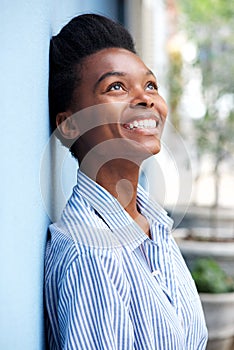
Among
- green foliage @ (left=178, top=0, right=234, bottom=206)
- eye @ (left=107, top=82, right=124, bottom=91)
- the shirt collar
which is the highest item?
green foliage @ (left=178, top=0, right=234, bottom=206)

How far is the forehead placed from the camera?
123 centimetres

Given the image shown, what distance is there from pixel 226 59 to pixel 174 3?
294cm

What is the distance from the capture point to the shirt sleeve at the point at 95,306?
1.11m

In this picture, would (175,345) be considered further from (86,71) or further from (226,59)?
(226,59)

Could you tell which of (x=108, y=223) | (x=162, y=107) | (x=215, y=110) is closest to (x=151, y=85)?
(x=162, y=107)

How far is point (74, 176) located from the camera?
1.62m

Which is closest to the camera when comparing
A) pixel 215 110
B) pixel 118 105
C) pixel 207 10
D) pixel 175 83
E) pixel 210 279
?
pixel 118 105

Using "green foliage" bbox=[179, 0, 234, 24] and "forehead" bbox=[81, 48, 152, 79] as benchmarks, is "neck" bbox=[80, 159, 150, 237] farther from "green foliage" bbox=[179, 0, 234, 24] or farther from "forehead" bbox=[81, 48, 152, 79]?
"green foliage" bbox=[179, 0, 234, 24]

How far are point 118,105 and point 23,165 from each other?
0.71 ft

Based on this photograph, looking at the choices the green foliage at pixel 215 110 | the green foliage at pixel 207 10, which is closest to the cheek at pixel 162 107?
the green foliage at pixel 215 110

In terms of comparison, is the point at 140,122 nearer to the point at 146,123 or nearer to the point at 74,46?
the point at 146,123

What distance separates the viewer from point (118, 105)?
1.21 m

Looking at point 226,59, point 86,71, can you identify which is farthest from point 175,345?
point 226,59

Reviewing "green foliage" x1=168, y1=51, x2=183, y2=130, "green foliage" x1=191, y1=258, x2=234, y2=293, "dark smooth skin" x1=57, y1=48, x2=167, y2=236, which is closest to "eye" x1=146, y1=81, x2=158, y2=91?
"dark smooth skin" x1=57, y1=48, x2=167, y2=236
